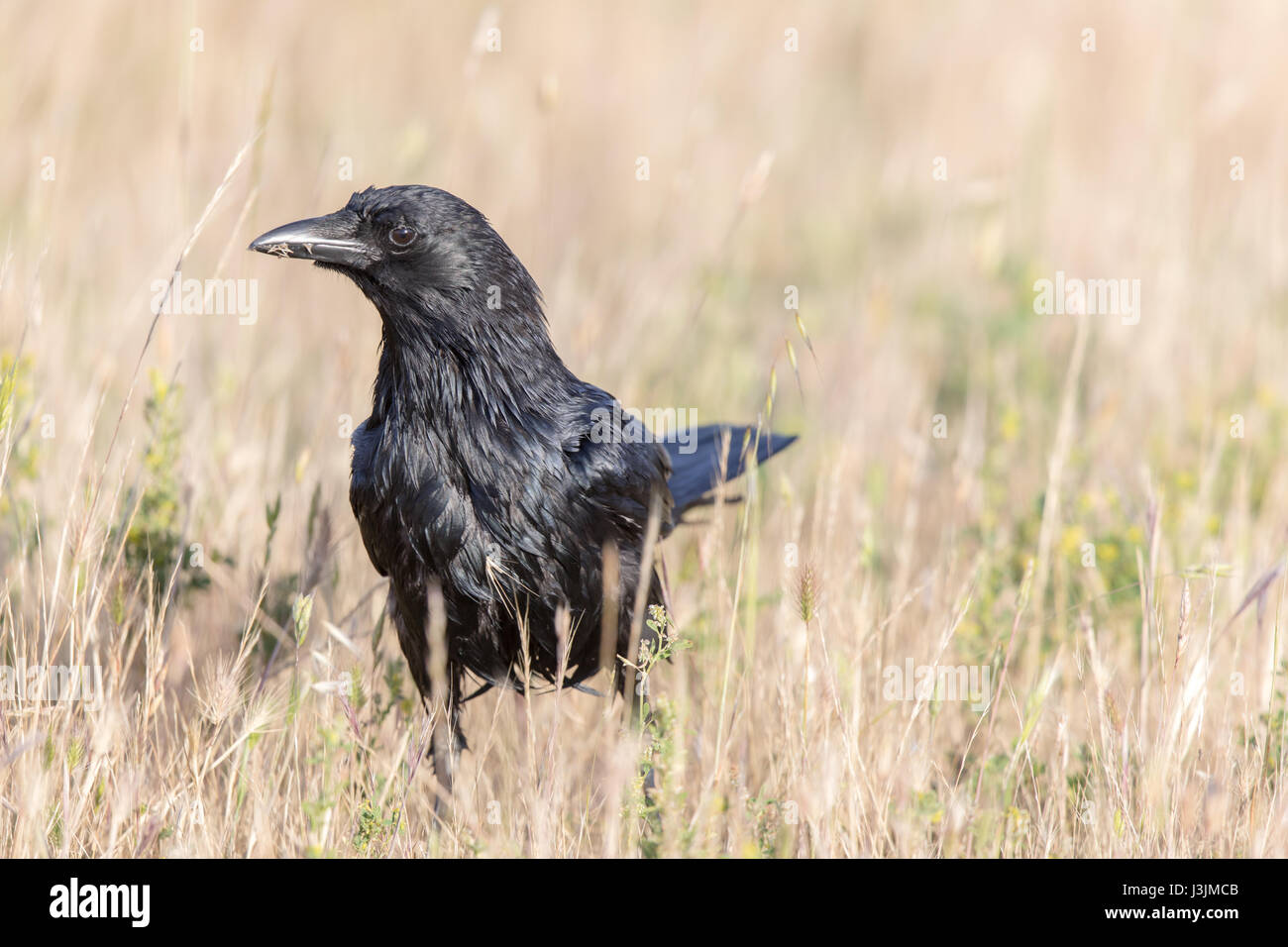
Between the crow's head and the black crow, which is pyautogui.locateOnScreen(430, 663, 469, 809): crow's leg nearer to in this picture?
the black crow

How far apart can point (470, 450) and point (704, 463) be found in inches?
50.8

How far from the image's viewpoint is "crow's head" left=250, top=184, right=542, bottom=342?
11.5 feet

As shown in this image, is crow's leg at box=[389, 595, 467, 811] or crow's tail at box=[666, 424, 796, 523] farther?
crow's tail at box=[666, 424, 796, 523]

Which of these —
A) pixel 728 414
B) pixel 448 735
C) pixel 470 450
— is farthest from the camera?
pixel 728 414

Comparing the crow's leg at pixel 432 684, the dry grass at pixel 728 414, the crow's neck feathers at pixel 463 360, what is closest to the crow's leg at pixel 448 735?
the crow's leg at pixel 432 684

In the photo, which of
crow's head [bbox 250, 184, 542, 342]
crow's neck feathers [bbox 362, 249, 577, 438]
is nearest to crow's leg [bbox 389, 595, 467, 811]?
crow's neck feathers [bbox 362, 249, 577, 438]

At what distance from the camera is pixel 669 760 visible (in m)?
2.74

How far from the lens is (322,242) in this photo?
348cm

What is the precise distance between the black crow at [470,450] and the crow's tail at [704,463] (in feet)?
2.50

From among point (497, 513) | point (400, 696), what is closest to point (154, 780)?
point (400, 696)

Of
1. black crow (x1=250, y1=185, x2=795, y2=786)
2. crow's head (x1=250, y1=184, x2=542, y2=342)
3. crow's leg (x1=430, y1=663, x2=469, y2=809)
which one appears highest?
crow's head (x1=250, y1=184, x2=542, y2=342)

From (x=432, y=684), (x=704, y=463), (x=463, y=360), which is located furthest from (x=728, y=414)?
(x=432, y=684)

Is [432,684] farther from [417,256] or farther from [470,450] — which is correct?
[417,256]

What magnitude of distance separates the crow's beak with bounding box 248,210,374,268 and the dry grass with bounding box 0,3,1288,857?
39 centimetres
